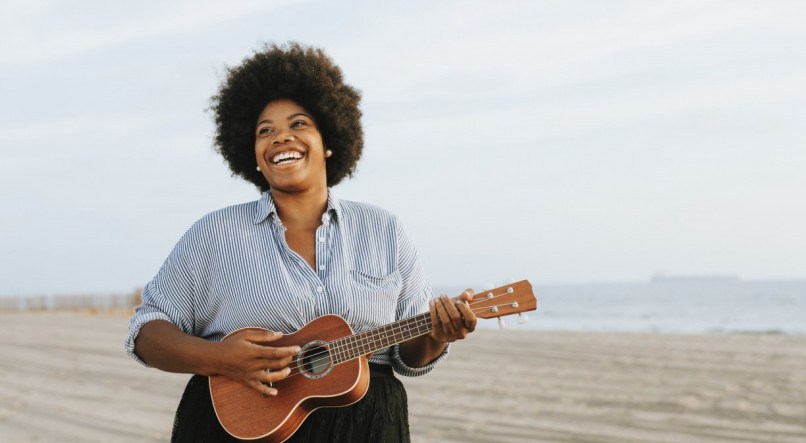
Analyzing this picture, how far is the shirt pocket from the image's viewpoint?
2639 millimetres

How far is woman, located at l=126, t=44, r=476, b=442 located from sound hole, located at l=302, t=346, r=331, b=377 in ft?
0.19

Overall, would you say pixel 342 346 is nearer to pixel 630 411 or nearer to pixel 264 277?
pixel 264 277

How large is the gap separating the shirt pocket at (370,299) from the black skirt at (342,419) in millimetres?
151

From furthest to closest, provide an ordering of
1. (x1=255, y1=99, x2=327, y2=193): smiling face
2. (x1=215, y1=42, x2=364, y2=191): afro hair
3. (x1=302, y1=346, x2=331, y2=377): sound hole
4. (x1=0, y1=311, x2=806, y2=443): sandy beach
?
(x1=0, y1=311, x2=806, y2=443): sandy beach → (x1=215, y1=42, x2=364, y2=191): afro hair → (x1=255, y1=99, x2=327, y2=193): smiling face → (x1=302, y1=346, x2=331, y2=377): sound hole

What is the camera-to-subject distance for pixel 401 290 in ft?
9.15

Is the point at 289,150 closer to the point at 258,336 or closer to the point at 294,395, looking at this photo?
the point at 258,336

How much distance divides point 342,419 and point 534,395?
558 cm

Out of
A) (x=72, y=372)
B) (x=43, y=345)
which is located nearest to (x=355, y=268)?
(x=72, y=372)

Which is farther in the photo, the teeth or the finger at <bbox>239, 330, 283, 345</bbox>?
the teeth

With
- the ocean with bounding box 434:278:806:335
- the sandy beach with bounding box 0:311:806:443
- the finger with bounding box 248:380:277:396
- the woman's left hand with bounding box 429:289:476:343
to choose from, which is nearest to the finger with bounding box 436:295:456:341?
the woman's left hand with bounding box 429:289:476:343

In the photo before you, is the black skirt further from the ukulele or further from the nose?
the nose

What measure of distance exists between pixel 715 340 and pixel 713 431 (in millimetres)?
8057

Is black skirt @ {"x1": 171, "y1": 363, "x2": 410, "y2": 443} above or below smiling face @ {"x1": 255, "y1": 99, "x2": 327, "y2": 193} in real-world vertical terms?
below

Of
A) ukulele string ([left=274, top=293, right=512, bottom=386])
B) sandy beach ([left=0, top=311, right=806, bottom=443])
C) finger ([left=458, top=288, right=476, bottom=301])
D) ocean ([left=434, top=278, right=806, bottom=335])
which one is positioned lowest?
ocean ([left=434, top=278, right=806, bottom=335])
